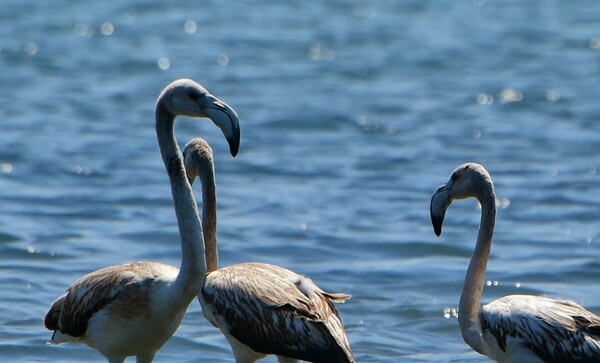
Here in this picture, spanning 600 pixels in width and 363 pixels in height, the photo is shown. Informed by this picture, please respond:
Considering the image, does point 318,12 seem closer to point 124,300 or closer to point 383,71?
point 383,71

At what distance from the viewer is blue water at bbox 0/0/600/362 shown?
13.1m

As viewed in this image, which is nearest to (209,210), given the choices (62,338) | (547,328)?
(62,338)

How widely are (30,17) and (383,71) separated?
11.1 metres

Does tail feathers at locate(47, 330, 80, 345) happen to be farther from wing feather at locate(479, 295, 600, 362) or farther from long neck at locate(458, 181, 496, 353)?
wing feather at locate(479, 295, 600, 362)

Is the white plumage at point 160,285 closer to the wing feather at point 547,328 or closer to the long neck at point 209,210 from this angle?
the long neck at point 209,210

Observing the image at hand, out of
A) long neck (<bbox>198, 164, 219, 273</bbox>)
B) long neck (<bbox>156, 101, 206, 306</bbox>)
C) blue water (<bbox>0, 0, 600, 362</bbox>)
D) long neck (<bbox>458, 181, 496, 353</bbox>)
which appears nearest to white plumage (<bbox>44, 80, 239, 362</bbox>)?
long neck (<bbox>156, 101, 206, 306</bbox>)

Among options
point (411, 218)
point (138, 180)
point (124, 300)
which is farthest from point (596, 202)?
point (124, 300)

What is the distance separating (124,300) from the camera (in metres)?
8.34

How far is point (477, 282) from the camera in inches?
350

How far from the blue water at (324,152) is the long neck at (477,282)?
2.12 metres

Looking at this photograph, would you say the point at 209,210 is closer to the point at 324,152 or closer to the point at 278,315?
the point at 278,315

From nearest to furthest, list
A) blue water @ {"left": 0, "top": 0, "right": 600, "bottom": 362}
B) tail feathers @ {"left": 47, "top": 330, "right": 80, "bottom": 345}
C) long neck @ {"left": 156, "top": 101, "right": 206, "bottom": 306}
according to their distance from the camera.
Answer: long neck @ {"left": 156, "top": 101, "right": 206, "bottom": 306} → tail feathers @ {"left": 47, "top": 330, "right": 80, "bottom": 345} → blue water @ {"left": 0, "top": 0, "right": 600, "bottom": 362}

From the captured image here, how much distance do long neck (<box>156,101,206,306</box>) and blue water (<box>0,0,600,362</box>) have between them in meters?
2.84

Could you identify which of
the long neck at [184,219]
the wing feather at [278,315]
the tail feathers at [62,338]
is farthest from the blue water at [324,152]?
the long neck at [184,219]
